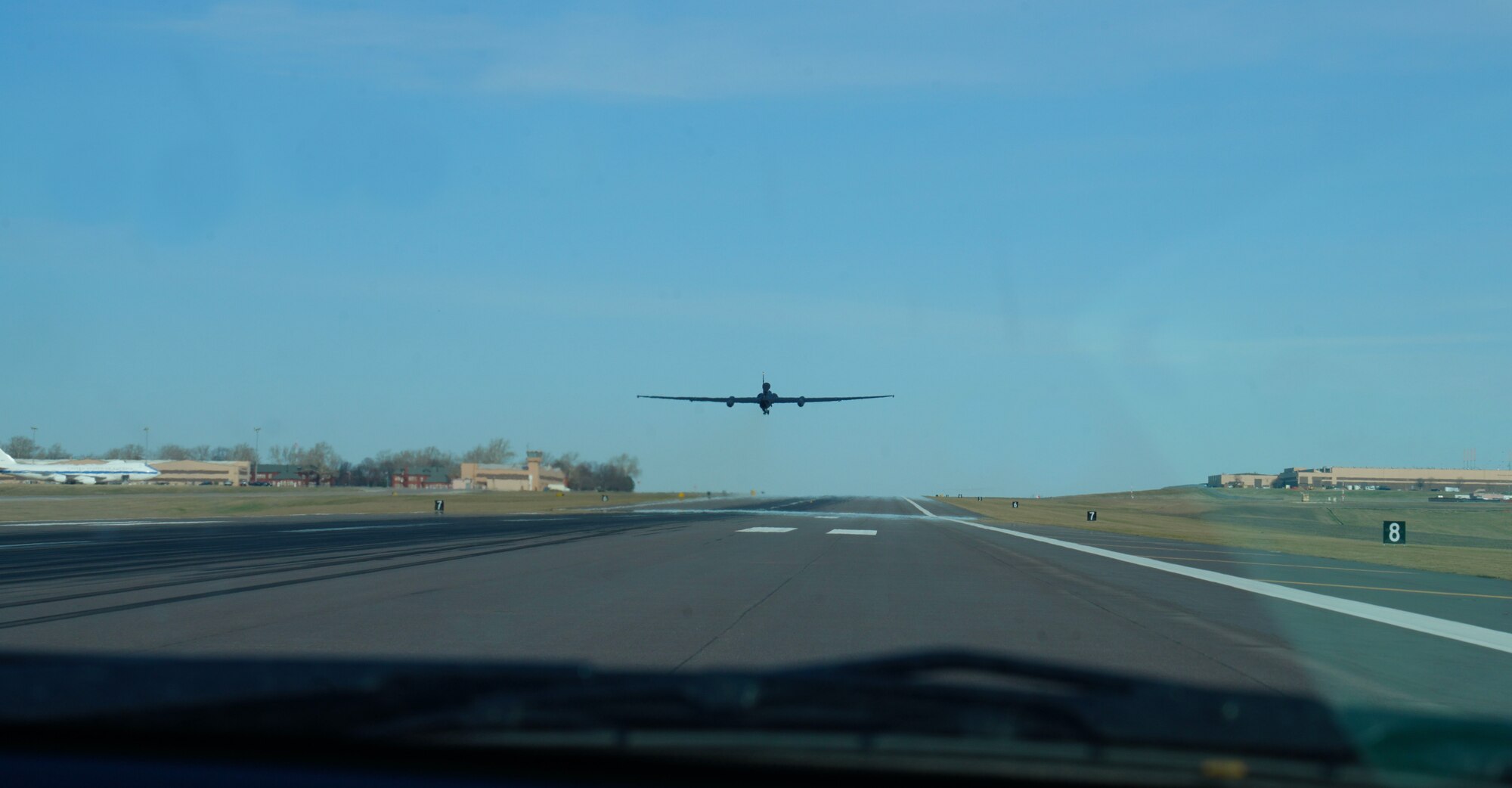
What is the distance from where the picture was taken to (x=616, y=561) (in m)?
20.7

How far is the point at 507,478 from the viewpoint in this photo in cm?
16600

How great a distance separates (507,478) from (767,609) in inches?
6231

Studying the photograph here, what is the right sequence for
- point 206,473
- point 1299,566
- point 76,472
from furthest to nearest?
point 206,473
point 76,472
point 1299,566

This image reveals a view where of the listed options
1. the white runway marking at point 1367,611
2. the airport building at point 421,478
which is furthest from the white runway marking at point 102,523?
the airport building at point 421,478

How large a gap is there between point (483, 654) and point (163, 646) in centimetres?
287

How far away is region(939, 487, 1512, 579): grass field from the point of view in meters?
28.6

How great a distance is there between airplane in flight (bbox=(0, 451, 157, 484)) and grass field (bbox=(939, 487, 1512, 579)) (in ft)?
332

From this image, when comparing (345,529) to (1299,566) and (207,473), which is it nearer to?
(1299,566)

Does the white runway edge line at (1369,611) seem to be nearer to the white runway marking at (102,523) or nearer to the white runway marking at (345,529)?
the white runway marking at (345,529)

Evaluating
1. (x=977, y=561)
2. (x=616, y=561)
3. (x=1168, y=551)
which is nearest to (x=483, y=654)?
(x=616, y=561)

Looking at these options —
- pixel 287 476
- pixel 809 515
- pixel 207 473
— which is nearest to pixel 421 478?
pixel 287 476

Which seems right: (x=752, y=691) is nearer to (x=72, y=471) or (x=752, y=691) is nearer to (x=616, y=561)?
(x=616, y=561)

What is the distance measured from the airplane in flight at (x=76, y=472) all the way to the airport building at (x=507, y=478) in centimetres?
4379

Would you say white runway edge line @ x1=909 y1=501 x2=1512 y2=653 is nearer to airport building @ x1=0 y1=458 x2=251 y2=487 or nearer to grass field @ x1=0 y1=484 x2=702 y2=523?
grass field @ x1=0 y1=484 x2=702 y2=523
